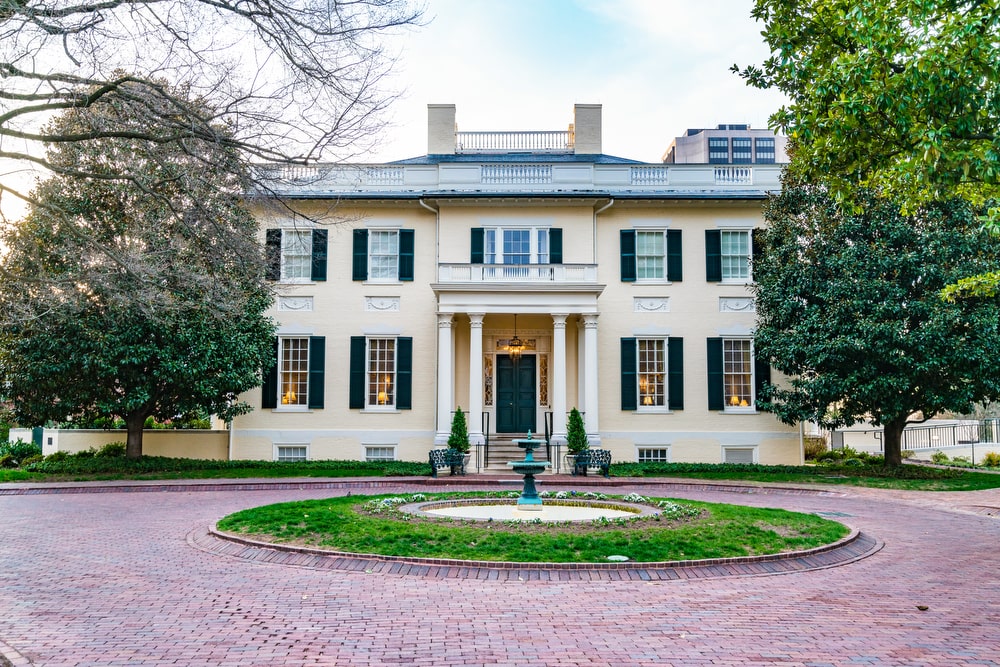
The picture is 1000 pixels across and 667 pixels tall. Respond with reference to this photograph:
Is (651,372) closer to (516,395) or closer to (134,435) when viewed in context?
(516,395)

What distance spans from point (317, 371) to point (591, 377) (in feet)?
26.6

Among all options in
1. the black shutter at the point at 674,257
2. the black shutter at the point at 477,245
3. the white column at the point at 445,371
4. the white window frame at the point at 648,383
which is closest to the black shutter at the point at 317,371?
the white column at the point at 445,371

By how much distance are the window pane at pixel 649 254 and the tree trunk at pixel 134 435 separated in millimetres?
14686

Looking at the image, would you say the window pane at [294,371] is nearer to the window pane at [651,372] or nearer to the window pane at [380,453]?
the window pane at [380,453]

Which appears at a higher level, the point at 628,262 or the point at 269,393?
the point at 628,262

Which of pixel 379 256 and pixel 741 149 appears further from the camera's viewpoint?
pixel 741 149

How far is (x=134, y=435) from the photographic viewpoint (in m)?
21.3

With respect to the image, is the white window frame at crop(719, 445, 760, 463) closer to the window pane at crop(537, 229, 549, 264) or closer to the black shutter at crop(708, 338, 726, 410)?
the black shutter at crop(708, 338, 726, 410)

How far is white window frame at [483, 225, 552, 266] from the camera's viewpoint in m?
23.3

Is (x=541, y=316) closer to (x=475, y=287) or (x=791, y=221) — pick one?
(x=475, y=287)

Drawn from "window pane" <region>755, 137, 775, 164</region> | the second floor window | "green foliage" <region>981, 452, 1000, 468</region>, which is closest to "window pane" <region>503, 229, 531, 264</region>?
the second floor window

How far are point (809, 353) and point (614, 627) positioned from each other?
15.3m

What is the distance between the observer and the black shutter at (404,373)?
23.1 metres

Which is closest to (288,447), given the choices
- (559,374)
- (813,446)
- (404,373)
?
(404,373)
